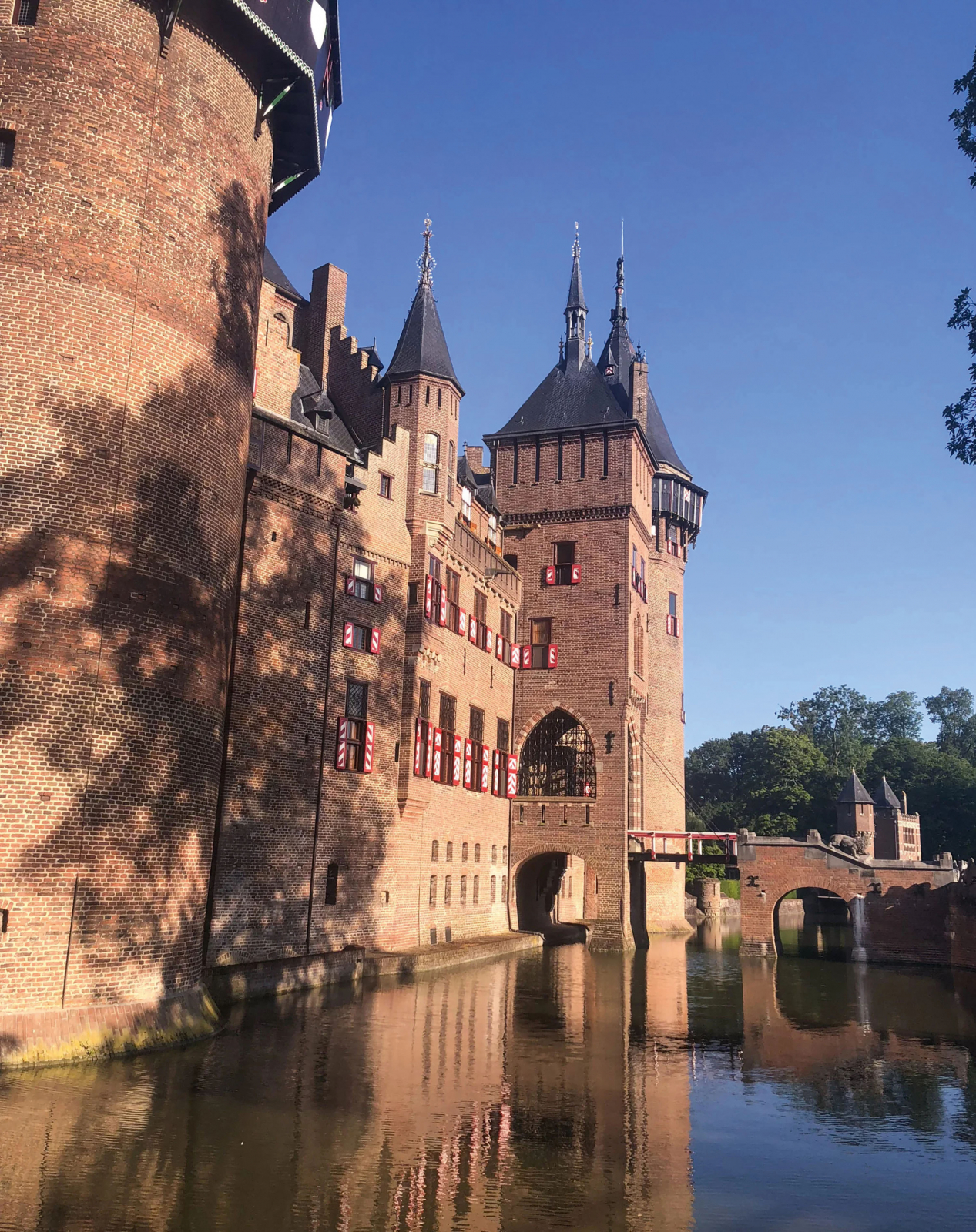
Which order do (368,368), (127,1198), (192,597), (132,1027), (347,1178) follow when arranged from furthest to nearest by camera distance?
(368,368), (192,597), (132,1027), (347,1178), (127,1198)

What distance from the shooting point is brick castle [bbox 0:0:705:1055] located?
14.4m

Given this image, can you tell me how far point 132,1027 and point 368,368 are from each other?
2102 cm

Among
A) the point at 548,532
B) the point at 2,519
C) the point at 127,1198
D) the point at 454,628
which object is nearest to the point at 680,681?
the point at 548,532

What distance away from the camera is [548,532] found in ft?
129

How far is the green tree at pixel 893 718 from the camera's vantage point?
108625 millimetres

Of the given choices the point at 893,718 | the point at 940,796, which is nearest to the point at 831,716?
the point at 893,718

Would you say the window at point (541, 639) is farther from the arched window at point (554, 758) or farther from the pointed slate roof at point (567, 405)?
the pointed slate roof at point (567, 405)

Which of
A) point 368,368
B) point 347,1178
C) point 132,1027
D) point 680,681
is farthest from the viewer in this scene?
point 680,681

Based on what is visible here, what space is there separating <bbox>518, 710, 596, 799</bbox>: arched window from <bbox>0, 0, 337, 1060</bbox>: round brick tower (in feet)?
72.2

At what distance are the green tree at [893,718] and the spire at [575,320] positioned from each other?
7408cm

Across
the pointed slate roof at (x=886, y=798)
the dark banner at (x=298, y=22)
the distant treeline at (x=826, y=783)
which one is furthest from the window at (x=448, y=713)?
the pointed slate roof at (x=886, y=798)

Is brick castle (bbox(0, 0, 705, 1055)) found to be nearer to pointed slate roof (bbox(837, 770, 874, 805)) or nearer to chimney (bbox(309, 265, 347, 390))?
chimney (bbox(309, 265, 347, 390))

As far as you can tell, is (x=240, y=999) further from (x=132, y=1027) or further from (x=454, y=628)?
(x=454, y=628)

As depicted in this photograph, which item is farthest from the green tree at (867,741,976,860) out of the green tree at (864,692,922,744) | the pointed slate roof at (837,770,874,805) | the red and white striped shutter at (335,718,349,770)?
the red and white striped shutter at (335,718,349,770)
